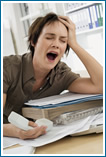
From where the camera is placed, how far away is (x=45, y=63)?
900mm

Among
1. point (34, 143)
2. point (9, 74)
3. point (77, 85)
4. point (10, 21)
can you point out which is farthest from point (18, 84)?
point (10, 21)

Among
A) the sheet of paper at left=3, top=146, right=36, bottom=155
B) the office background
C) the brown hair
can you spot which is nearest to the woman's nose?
the brown hair

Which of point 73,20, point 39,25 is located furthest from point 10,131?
point 73,20

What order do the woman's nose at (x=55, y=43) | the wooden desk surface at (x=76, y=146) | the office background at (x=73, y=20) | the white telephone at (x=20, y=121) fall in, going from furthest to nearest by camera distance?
1. the office background at (x=73, y=20)
2. the woman's nose at (x=55, y=43)
3. the white telephone at (x=20, y=121)
4. the wooden desk surface at (x=76, y=146)

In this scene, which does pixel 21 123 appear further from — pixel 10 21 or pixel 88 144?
pixel 10 21

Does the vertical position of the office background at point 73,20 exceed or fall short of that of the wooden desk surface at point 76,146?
it exceeds it

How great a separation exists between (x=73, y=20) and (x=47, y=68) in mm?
1744

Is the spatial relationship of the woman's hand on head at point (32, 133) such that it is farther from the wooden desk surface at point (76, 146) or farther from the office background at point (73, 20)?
the office background at point (73, 20)

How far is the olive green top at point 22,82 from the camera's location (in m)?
0.89

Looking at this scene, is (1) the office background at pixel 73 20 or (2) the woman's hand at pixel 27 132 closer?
(2) the woman's hand at pixel 27 132

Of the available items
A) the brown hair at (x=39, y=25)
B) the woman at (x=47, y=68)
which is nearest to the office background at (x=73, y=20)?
the brown hair at (x=39, y=25)

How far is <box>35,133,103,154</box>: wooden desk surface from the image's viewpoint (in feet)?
1.47

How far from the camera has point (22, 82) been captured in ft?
2.99

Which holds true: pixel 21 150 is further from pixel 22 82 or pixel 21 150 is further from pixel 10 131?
pixel 22 82
